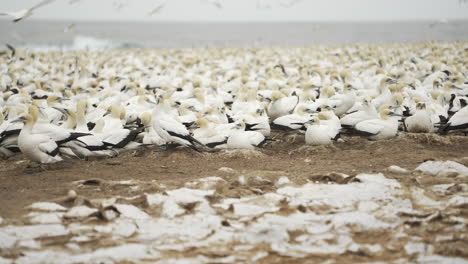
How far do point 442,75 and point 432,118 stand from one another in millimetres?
5949

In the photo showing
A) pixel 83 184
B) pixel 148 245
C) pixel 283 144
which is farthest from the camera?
pixel 283 144

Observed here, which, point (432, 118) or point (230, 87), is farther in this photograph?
point (230, 87)

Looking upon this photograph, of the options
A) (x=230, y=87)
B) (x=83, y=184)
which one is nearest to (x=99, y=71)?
(x=230, y=87)

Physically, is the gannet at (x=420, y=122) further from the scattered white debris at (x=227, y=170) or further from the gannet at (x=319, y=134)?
the scattered white debris at (x=227, y=170)

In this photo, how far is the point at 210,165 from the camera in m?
7.73

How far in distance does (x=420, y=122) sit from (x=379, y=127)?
920mm

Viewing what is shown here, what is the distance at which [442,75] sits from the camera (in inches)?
584

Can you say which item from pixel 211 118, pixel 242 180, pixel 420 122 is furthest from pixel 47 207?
pixel 420 122

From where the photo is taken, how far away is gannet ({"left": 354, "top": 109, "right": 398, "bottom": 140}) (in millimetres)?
8828

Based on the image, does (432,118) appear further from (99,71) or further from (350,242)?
(99,71)

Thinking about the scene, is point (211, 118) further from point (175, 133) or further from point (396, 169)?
point (396, 169)

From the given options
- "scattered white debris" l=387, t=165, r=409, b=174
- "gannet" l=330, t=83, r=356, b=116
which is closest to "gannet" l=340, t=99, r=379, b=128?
"gannet" l=330, t=83, r=356, b=116

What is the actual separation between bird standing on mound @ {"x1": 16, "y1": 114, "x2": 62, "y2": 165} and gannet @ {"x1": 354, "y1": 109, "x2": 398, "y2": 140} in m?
4.98

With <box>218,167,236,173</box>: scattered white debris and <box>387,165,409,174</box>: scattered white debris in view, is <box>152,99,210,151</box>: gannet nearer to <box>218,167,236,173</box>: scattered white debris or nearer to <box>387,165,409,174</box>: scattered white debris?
<box>218,167,236,173</box>: scattered white debris
